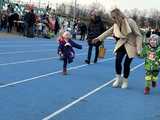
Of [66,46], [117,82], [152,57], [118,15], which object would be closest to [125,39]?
[118,15]

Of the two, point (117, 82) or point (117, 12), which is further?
point (117, 82)

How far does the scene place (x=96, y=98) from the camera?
11844 mm

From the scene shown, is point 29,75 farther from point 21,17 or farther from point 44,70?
point 21,17

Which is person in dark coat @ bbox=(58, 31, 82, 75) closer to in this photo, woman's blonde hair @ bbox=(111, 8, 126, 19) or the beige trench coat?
the beige trench coat

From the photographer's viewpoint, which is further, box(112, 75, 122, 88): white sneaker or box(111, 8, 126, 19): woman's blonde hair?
box(112, 75, 122, 88): white sneaker

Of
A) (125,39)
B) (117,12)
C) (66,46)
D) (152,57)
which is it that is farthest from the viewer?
(66,46)

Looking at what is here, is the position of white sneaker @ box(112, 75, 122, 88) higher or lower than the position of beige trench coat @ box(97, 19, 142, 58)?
lower

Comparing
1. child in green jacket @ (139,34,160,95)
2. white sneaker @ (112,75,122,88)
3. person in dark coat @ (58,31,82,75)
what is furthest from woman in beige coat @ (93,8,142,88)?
person in dark coat @ (58,31,82,75)

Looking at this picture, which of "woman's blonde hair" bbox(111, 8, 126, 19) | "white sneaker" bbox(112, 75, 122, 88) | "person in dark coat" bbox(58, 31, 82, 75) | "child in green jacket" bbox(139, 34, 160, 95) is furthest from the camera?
"person in dark coat" bbox(58, 31, 82, 75)

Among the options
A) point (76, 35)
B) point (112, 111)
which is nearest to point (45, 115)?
point (112, 111)

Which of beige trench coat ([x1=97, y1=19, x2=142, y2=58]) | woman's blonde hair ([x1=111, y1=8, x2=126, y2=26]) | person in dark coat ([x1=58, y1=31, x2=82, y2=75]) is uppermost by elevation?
woman's blonde hair ([x1=111, y1=8, x2=126, y2=26])

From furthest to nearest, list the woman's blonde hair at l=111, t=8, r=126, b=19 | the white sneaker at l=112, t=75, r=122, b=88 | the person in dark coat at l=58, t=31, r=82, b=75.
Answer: the person in dark coat at l=58, t=31, r=82, b=75 → the white sneaker at l=112, t=75, r=122, b=88 → the woman's blonde hair at l=111, t=8, r=126, b=19

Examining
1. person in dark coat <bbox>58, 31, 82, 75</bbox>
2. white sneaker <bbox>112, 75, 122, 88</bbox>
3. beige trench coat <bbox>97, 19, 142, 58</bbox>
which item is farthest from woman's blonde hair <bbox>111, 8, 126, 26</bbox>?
person in dark coat <bbox>58, 31, 82, 75</bbox>

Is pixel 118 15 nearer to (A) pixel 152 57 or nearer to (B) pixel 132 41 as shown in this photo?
(B) pixel 132 41
